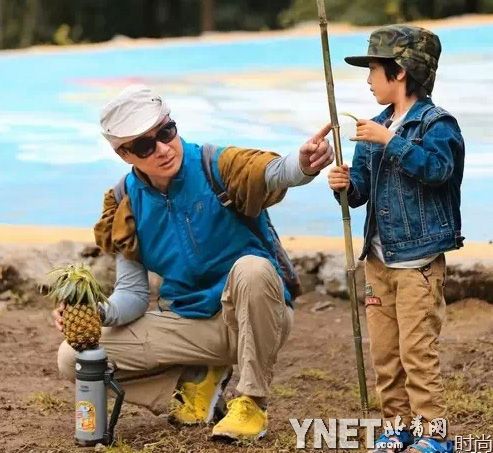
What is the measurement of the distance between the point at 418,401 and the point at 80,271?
134 cm

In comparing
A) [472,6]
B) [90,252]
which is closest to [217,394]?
[90,252]

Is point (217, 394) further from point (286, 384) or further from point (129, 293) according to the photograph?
point (286, 384)

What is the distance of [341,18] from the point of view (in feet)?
34.5

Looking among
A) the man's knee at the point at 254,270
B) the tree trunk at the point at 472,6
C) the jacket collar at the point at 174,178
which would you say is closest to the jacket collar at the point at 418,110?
the man's knee at the point at 254,270

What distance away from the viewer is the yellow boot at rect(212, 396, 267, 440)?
15.6 feet

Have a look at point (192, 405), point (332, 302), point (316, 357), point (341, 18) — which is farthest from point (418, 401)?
point (341, 18)

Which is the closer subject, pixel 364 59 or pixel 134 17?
pixel 364 59

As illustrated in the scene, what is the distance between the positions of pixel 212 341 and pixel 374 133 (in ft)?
3.68

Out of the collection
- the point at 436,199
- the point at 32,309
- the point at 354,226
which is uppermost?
the point at 436,199

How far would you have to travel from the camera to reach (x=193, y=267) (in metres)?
4.96

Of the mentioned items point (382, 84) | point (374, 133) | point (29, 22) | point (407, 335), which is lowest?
point (29, 22)

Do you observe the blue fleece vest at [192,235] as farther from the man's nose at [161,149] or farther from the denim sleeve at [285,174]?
the denim sleeve at [285,174]

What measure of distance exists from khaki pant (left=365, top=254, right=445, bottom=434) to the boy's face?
1.85ft

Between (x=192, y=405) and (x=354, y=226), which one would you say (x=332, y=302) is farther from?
(x=192, y=405)
